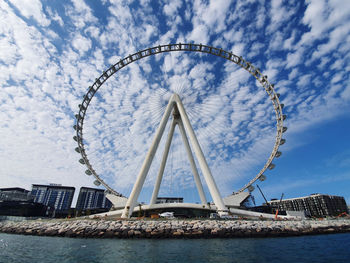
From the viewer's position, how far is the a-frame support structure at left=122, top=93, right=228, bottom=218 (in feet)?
89.6

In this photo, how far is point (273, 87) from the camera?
3691cm

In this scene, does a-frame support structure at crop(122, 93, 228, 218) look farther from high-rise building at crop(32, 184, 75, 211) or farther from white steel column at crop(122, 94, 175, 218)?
high-rise building at crop(32, 184, 75, 211)

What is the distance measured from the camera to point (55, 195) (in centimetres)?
11200

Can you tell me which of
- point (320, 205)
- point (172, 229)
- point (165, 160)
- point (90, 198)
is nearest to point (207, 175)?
point (165, 160)

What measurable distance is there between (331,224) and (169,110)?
96.3 feet

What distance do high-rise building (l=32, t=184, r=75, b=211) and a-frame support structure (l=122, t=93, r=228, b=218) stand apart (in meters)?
98.9

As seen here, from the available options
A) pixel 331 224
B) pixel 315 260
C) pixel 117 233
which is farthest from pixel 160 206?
pixel 315 260

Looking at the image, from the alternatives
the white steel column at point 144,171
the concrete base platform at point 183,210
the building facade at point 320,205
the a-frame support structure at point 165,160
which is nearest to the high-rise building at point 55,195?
the concrete base platform at point 183,210

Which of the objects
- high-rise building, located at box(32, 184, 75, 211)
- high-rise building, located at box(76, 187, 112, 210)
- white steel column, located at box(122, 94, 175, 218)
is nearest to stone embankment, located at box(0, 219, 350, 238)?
white steel column, located at box(122, 94, 175, 218)

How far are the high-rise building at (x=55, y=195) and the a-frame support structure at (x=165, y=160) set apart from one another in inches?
3895

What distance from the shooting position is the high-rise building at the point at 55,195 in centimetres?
11012

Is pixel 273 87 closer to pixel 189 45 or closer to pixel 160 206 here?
pixel 189 45

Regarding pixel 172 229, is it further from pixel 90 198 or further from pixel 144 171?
pixel 90 198

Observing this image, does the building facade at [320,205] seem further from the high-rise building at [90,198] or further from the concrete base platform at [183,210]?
the high-rise building at [90,198]
